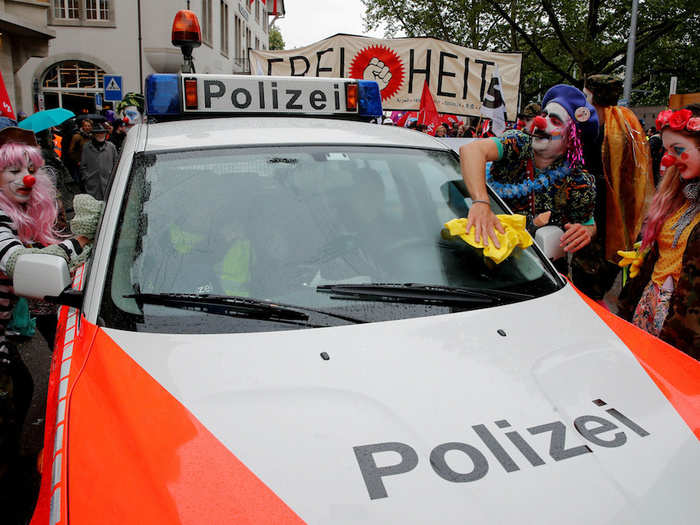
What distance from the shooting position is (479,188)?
263 centimetres

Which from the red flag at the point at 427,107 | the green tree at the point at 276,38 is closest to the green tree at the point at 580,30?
the red flag at the point at 427,107

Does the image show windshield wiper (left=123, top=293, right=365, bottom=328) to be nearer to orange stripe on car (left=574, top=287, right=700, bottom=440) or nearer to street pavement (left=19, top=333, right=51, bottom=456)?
orange stripe on car (left=574, top=287, right=700, bottom=440)

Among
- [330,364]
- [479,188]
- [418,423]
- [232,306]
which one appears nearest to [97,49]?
[479,188]

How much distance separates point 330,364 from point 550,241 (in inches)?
53.4

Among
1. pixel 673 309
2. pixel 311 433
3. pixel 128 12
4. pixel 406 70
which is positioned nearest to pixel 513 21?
pixel 128 12

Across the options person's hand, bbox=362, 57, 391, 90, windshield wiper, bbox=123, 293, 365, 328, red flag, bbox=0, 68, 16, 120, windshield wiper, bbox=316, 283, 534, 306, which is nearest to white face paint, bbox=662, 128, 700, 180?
windshield wiper, bbox=316, 283, 534, 306

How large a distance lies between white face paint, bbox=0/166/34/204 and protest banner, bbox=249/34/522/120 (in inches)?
230

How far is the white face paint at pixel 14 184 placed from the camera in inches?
116

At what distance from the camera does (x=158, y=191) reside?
231 centimetres

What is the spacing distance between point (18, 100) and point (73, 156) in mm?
9474

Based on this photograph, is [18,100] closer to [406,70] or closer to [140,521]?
[406,70]

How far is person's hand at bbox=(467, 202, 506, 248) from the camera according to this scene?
92.8 inches

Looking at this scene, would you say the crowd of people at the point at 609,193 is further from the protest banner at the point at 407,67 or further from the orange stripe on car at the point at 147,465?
the protest banner at the point at 407,67

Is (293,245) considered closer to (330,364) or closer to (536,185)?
(330,364)
